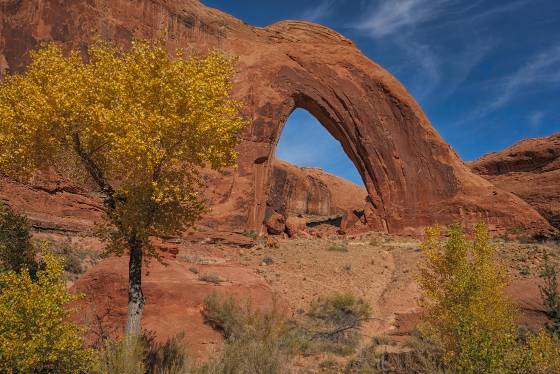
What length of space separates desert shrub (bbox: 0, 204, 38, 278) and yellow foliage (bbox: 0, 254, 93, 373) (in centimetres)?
877

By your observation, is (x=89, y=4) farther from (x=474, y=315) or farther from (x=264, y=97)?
(x=474, y=315)

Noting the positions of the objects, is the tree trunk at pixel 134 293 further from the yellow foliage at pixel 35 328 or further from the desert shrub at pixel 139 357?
the yellow foliage at pixel 35 328

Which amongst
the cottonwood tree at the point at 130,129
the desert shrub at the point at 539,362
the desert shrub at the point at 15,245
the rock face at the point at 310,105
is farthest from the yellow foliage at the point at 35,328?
the rock face at the point at 310,105

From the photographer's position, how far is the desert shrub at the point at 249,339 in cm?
685

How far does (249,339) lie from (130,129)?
188 inches

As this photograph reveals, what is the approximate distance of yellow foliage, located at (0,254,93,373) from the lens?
5.02 meters

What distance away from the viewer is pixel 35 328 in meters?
5.19

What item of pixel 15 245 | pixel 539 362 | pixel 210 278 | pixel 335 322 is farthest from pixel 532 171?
pixel 15 245

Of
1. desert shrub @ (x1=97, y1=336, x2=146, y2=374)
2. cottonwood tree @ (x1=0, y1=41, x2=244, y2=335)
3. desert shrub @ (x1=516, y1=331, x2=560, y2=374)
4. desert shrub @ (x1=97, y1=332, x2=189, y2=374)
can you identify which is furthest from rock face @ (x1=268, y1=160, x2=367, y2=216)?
desert shrub @ (x1=516, y1=331, x2=560, y2=374)

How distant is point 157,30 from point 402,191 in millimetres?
22765

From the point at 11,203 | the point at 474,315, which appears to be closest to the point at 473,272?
the point at 474,315

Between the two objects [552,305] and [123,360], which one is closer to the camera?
[123,360]

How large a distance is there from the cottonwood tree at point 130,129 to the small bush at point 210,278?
4.37 metres

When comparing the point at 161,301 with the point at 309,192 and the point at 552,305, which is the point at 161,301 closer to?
the point at 552,305
